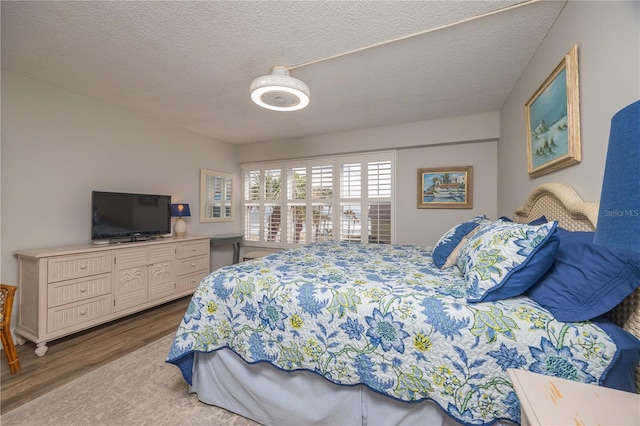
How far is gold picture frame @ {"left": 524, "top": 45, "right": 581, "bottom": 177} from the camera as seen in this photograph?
1424 mm

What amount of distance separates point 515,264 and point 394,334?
61 centimetres

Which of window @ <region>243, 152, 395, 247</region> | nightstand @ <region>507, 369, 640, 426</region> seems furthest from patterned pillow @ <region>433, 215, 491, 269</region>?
window @ <region>243, 152, 395, 247</region>

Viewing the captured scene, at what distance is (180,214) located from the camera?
3580 mm

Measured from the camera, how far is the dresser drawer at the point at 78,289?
87.1 inches

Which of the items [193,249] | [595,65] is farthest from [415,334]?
[193,249]

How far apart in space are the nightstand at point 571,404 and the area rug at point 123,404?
1413mm

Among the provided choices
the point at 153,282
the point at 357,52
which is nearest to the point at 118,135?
the point at 153,282

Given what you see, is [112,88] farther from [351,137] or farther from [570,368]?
[570,368]

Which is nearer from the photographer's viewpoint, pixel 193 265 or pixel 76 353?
pixel 76 353

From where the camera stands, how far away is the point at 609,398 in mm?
713

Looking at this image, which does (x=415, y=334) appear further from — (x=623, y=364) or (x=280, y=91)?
(x=280, y=91)

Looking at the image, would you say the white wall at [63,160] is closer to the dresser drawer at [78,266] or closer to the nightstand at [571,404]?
the dresser drawer at [78,266]

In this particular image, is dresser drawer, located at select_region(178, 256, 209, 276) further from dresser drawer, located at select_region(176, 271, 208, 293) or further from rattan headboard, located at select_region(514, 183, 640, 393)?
rattan headboard, located at select_region(514, 183, 640, 393)

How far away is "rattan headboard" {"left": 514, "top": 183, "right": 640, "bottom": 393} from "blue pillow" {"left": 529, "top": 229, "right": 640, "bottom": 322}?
0.11 m
